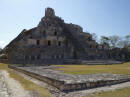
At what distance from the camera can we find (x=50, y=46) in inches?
1385

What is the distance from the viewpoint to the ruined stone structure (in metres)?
30.5

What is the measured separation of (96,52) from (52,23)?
18.1 meters

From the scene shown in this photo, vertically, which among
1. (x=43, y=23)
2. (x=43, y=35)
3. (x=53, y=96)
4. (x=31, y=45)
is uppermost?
(x=43, y=23)

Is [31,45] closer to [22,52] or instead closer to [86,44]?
[22,52]

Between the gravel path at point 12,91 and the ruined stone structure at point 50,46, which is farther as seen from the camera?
the ruined stone structure at point 50,46

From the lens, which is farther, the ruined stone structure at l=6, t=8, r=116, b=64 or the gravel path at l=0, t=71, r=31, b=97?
the ruined stone structure at l=6, t=8, r=116, b=64

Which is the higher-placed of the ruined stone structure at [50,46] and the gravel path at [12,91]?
the ruined stone structure at [50,46]

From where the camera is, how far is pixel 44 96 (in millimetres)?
5344

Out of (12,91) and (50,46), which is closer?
(12,91)

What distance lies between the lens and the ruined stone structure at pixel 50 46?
30469mm

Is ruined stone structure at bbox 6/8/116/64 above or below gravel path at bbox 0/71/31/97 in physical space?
above

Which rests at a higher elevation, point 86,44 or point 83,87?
point 86,44

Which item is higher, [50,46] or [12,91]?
[50,46]

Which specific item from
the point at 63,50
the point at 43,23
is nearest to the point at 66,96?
the point at 63,50
